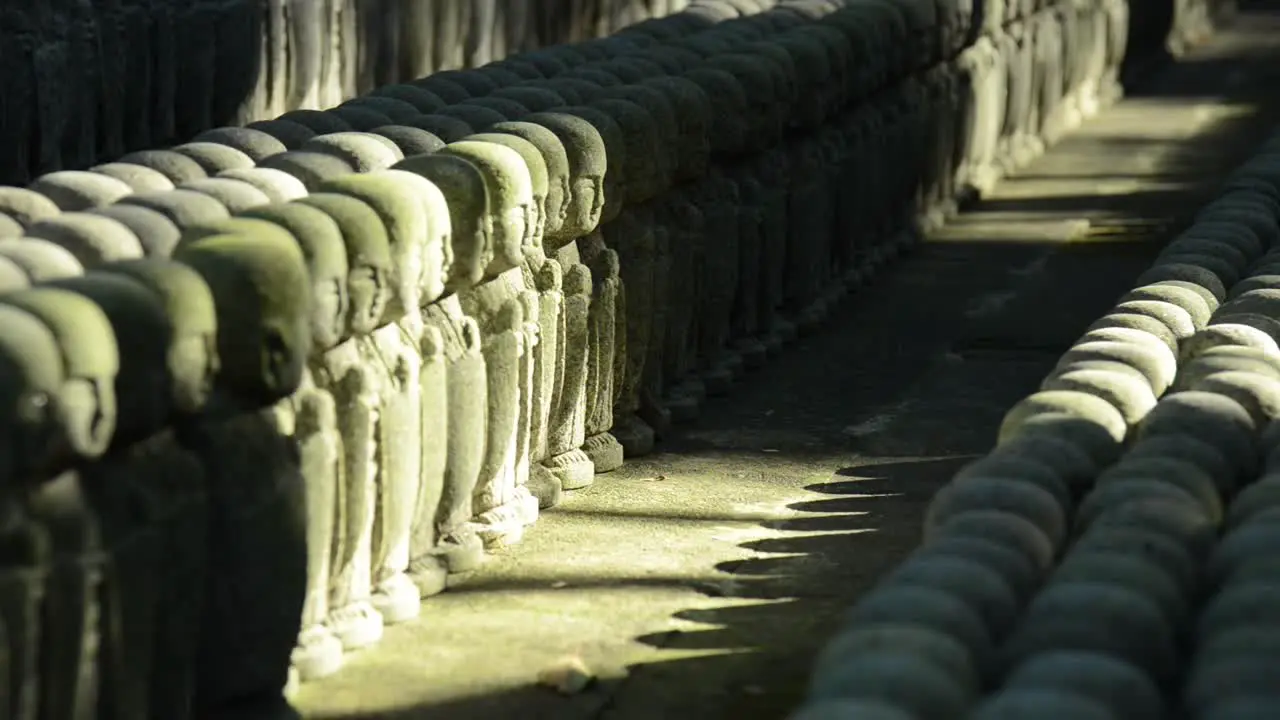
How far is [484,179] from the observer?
17.1 feet

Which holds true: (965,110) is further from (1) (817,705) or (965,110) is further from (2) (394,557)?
(1) (817,705)

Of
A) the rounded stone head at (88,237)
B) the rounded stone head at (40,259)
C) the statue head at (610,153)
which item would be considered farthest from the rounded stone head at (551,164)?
the rounded stone head at (40,259)

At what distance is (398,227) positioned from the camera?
15.0ft

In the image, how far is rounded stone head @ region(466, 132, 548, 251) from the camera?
5453 mm

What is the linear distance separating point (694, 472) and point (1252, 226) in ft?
5.93

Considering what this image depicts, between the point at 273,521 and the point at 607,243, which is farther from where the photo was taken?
the point at 607,243

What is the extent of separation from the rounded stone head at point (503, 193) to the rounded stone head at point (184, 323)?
1512 millimetres

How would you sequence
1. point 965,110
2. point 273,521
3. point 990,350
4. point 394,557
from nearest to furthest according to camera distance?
point 273,521, point 394,557, point 990,350, point 965,110

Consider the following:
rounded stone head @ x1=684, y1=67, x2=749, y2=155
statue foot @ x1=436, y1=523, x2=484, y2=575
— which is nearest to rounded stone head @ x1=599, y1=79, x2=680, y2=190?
rounded stone head @ x1=684, y1=67, x2=749, y2=155

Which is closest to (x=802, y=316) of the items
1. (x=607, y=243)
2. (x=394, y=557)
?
(x=607, y=243)

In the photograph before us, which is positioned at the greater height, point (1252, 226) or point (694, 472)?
point (1252, 226)

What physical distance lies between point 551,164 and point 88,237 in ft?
5.61

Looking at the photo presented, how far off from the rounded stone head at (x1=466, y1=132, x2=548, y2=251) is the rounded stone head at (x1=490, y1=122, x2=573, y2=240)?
0.09 meters

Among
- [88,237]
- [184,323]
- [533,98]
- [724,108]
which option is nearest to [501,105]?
[533,98]
